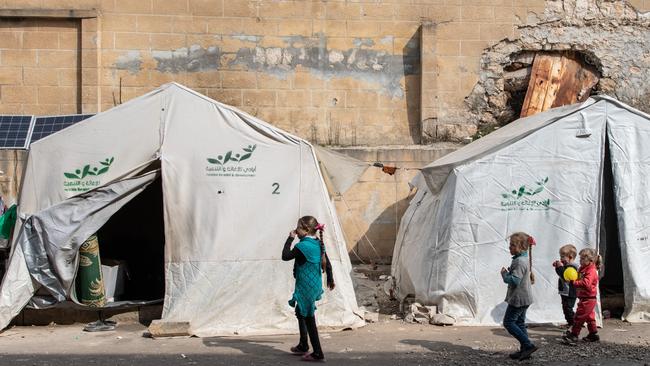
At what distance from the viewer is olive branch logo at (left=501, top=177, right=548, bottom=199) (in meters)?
9.59

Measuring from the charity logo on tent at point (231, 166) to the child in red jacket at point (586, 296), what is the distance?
3678mm

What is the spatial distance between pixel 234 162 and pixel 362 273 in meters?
4.41

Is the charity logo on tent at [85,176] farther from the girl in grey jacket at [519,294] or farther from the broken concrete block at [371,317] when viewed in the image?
the girl in grey jacket at [519,294]

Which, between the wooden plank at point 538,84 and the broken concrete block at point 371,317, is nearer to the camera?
the broken concrete block at point 371,317

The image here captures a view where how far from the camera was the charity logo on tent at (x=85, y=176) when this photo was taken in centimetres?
954

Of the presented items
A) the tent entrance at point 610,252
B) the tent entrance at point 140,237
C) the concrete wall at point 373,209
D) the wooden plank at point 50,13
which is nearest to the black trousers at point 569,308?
the tent entrance at point 610,252

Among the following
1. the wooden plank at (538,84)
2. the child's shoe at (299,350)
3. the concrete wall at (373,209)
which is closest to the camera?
the child's shoe at (299,350)

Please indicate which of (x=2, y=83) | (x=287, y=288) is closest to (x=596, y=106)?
(x=287, y=288)

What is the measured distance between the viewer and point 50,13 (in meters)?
14.2

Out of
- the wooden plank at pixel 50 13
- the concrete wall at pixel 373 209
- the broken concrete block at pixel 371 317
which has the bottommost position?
the broken concrete block at pixel 371 317

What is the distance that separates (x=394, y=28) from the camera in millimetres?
14781

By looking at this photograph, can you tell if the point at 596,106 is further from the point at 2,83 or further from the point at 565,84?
the point at 2,83

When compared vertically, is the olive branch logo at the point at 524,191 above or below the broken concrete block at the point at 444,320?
above

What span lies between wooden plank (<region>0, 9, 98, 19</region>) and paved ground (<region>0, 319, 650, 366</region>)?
21.8 ft
